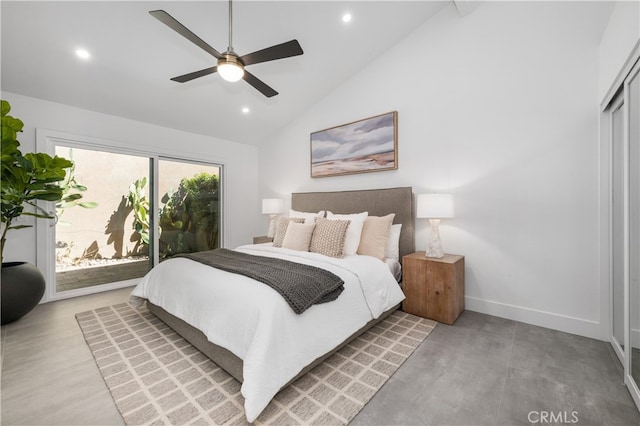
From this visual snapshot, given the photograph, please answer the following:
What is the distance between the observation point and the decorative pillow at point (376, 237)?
300cm

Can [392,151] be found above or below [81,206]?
above

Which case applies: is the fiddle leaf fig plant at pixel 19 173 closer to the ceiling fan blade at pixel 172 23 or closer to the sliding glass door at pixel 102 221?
the sliding glass door at pixel 102 221

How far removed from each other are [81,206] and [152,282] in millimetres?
1863

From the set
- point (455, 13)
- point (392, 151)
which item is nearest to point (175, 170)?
point (392, 151)

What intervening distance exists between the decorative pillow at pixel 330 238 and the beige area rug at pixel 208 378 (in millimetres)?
856

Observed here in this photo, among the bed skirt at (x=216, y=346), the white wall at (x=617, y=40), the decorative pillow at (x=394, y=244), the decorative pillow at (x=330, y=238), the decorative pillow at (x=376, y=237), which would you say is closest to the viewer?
the white wall at (x=617, y=40)

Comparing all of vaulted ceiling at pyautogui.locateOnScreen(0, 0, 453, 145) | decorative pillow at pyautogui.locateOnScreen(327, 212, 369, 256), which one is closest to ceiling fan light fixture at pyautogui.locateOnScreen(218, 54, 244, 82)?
vaulted ceiling at pyautogui.locateOnScreen(0, 0, 453, 145)

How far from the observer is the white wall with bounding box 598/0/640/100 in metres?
1.61

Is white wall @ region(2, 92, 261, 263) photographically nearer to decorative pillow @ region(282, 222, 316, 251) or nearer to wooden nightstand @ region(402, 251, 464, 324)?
decorative pillow @ region(282, 222, 316, 251)

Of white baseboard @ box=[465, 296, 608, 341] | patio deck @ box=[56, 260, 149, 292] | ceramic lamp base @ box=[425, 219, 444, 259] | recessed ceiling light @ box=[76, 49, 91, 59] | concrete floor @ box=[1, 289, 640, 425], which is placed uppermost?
recessed ceiling light @ box=[76, 49, 91, 59]

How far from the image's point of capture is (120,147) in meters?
3.75

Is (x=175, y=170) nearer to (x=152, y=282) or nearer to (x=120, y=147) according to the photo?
(x=120, y=147)

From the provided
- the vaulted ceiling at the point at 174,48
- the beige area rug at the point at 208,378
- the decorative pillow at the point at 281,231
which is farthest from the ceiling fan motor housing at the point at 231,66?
the beige area rug at the point at 208,378

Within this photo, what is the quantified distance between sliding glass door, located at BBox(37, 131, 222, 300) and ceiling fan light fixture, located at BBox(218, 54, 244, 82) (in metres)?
2.48
